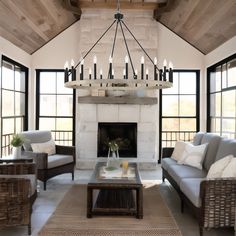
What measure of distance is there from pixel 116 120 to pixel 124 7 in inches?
99.3

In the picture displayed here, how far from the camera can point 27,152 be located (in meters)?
4.88

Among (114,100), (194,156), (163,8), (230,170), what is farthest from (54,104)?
(230,170)

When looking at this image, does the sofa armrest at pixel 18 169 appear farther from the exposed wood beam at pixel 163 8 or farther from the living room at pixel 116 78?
the exposed wood beam at pixel 163 8

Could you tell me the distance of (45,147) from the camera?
526cm

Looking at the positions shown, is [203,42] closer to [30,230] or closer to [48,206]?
[48,206]

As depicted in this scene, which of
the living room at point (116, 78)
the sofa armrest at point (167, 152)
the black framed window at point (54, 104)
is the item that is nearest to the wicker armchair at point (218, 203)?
the living room at point (116, 78)

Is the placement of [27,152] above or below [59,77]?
below

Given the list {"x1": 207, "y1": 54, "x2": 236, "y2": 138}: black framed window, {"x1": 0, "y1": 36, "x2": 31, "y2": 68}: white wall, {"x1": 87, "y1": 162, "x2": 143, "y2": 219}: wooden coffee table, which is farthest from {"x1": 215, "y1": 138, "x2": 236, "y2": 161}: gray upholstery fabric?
{"x1": 0, "y1": 36, "x2": 31, "y2": 68}: white wall

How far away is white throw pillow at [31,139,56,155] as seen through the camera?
5098 mm

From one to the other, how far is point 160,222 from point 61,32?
202 inches

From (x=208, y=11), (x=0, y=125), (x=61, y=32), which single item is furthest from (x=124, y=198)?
(x=61, y=32)

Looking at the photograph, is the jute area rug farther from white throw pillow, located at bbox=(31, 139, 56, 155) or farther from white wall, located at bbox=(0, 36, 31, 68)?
white wall, located at bbox=(0, 36, 31, 68)

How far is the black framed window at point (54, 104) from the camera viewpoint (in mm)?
6926

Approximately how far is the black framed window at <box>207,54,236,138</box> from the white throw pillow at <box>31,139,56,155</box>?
344cm
